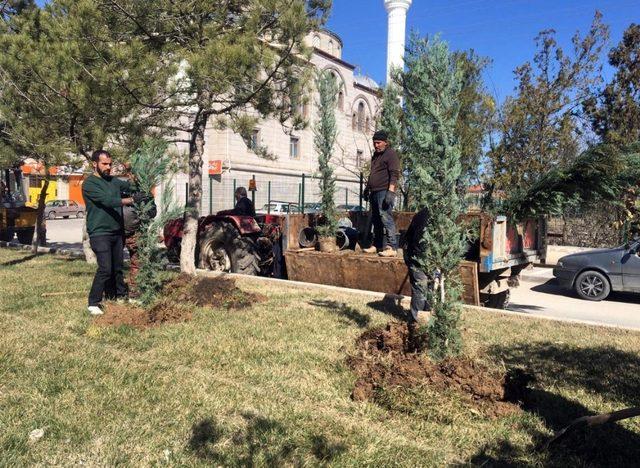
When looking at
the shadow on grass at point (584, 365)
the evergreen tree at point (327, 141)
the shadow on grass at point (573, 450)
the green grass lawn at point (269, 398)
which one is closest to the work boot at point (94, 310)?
the green grass lawn at point (269, 398)

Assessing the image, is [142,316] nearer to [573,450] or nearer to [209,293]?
[209,293]

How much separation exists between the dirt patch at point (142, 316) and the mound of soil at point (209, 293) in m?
0.47

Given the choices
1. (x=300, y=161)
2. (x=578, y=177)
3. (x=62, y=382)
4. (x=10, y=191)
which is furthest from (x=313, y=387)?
(x=300, y=161)

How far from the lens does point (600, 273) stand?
9945 millimetres

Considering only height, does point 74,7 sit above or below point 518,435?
above

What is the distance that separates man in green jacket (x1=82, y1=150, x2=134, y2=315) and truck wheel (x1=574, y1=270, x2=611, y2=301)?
842 centimetres

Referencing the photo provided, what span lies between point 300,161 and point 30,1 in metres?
27.6

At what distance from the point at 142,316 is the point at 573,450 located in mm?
4348

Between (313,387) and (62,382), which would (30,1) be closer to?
(62,382)

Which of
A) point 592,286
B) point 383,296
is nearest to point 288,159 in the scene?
point 592,286

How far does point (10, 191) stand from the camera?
15.6 metres

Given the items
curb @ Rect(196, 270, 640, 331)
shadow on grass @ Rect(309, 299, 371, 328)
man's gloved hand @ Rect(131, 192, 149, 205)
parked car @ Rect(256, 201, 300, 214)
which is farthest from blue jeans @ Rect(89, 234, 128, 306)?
parked car @ Rect(256, 201, 300, 214)

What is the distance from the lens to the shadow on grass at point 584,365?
412cm

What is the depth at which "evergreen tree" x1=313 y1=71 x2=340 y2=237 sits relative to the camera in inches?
328
